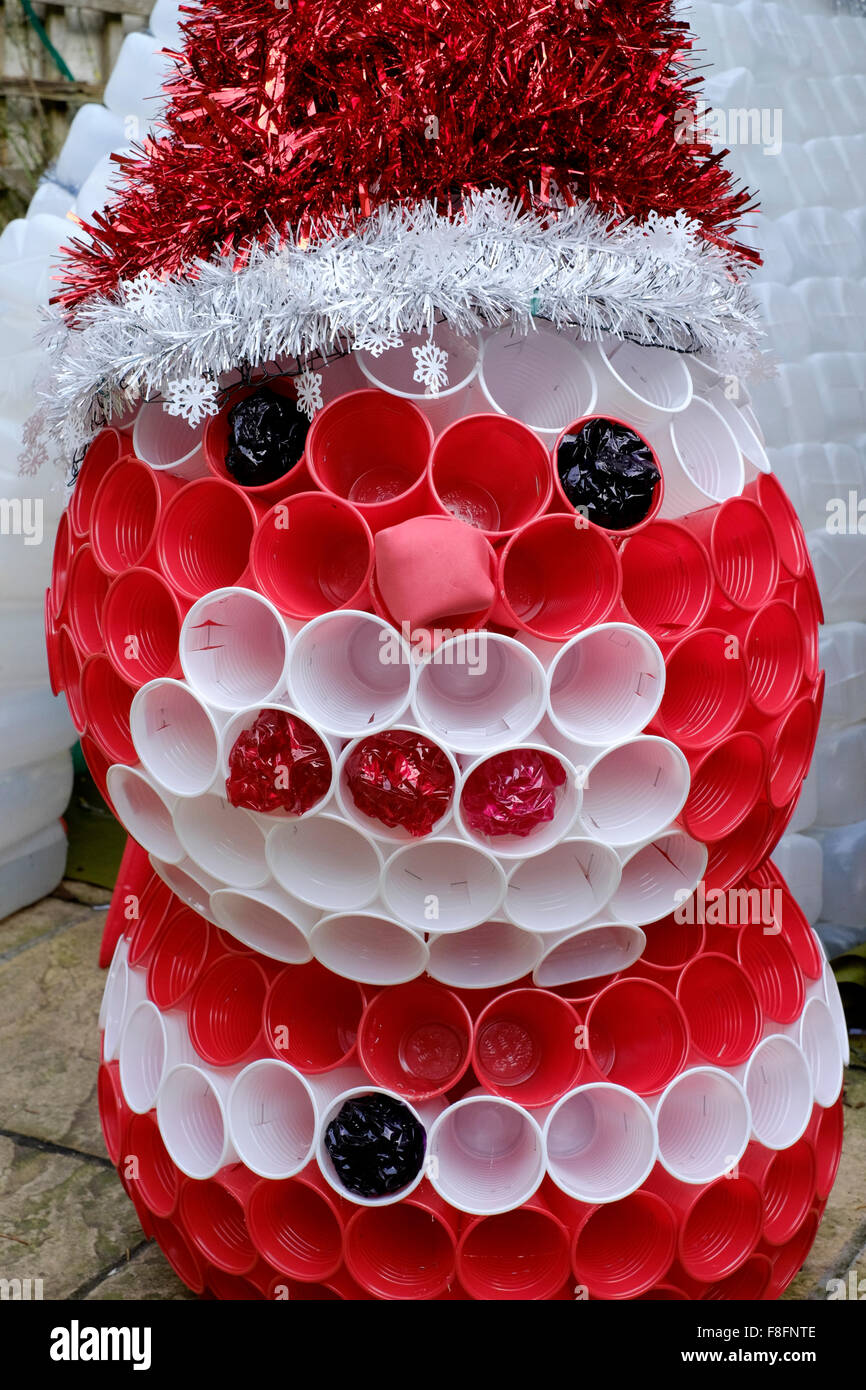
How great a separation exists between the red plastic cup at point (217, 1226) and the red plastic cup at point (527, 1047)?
0.25 m

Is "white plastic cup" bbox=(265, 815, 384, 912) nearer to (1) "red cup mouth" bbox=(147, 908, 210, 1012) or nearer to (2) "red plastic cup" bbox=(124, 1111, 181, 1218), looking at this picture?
(1) "red cup mouth" bbox=(147, 908, 210, 1012)

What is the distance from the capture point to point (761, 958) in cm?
108

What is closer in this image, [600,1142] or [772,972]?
[600,1142]

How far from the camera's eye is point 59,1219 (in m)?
1.32

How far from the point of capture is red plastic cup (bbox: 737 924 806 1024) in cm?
107

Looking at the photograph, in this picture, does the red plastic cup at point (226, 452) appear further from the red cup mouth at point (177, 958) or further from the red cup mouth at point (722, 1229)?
the red cup mouth at point (722, 1229)

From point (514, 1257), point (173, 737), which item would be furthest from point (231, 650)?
point (514, 1257)

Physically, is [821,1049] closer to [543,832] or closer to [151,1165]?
[543,832]

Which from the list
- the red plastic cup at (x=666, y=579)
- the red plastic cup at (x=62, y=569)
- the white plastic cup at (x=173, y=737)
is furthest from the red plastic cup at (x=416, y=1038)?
the red plastic cup at (x=62, y=569)

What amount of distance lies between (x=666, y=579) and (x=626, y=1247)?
53 centimetres

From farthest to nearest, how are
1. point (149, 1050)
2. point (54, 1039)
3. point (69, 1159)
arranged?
point (54, 1039), point (69, 1159), point (149, 1050)

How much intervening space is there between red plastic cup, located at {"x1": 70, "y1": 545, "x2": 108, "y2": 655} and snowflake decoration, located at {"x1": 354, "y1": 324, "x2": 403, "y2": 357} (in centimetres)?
30

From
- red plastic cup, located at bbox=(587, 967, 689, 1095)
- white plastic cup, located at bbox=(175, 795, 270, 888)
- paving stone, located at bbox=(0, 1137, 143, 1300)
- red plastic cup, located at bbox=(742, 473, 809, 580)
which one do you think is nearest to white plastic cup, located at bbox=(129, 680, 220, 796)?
white plastic cup, located at bbox=(175, 795, 270, 888)
